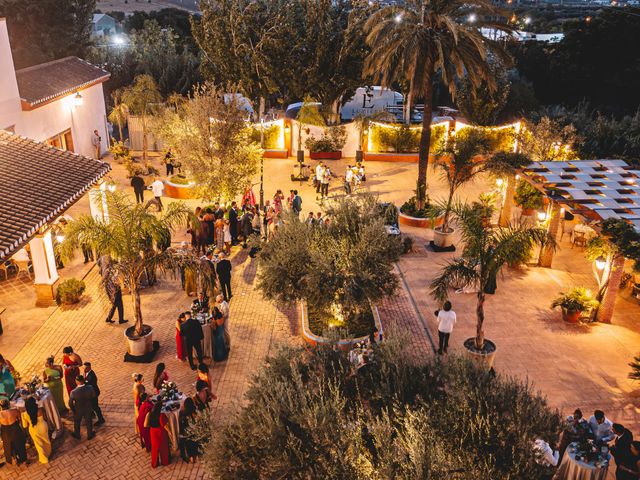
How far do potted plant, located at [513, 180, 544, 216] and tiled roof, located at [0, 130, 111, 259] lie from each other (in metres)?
13.8

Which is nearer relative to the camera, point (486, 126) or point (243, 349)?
point (243, 349)

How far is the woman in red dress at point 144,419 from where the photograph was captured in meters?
9.75

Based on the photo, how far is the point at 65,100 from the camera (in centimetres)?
2525

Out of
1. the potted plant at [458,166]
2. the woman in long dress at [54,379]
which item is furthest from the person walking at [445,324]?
the woman in long dress at [54,379]

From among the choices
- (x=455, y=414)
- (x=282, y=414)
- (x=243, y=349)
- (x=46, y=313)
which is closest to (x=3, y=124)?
(x=46, y=313)

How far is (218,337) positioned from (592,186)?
11414 mm

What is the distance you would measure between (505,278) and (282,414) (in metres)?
11.9

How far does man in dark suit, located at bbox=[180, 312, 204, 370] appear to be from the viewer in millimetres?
11984

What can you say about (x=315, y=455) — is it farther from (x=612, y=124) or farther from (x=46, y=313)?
(x=612, y=124)

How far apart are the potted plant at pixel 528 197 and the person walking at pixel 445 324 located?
855 centimetres

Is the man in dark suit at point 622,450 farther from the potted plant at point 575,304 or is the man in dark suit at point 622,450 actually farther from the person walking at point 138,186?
the person walking at point 138,186

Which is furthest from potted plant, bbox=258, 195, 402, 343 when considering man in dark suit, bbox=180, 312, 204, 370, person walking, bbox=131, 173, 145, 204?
person walking, bbox=131, 173, 145, 204

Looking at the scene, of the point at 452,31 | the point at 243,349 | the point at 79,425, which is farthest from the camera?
the point at 452,31

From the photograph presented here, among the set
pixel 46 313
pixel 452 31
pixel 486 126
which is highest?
pixel 452 31
